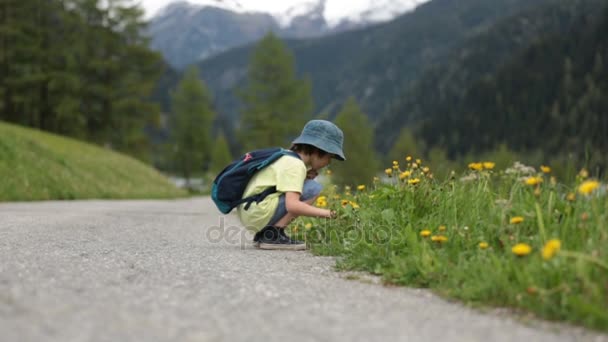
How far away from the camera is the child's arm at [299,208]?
4031mm

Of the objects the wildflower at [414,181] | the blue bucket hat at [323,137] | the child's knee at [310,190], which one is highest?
the blue bucket hat at [323,137]

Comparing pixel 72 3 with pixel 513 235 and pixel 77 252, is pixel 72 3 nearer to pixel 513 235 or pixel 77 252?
pixel 77 252

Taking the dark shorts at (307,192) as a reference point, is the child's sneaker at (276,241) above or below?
below

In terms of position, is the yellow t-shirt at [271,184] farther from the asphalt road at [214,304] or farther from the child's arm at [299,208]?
the asphalt road at [214,304]

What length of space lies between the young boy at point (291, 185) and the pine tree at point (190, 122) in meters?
38.0

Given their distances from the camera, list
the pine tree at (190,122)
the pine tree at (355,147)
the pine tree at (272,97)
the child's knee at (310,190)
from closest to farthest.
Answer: the child's knee at (310,190) → the pine tree at (272,97) → the pine tree at (355,147) → the pine tree at (190,122)

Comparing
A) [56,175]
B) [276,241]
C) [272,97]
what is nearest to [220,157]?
[272,97]

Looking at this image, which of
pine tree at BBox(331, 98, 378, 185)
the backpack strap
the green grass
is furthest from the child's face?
pine tree at BBox(331, 98, 378, 185)

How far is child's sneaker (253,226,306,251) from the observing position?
4.52m

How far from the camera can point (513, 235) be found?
3.02 m

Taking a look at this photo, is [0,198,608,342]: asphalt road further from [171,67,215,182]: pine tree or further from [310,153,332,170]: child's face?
[171,67,215,182]: pine tree

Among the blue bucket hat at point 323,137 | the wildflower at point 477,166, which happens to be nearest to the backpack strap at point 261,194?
the blue bucket hat at point 323,137

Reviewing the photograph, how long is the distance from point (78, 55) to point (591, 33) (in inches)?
5492

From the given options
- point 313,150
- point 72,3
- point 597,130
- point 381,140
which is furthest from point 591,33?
point 313,150
